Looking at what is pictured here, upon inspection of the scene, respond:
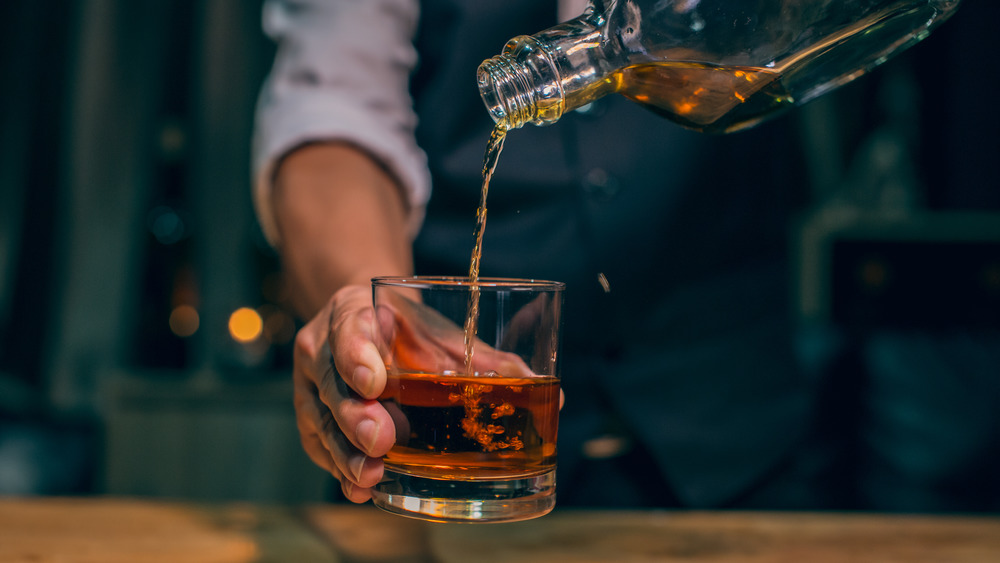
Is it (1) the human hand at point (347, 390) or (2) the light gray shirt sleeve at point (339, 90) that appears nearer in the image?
(1) the human hand at point (347, 390)

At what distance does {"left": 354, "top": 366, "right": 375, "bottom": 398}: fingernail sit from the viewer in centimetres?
57

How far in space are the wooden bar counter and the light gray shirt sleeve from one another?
425 millimetres

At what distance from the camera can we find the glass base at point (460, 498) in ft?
1.93

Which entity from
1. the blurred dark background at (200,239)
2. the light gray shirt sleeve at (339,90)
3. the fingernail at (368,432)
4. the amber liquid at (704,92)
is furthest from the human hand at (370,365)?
the blurred dark background at (200,239)

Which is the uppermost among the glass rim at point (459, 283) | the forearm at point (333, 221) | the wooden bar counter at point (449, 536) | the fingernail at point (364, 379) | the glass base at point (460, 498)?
the forearm at point (333, 221)

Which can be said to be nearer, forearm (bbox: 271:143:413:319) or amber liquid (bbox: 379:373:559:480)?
amber liquid (bbox: 379:373:559:480)

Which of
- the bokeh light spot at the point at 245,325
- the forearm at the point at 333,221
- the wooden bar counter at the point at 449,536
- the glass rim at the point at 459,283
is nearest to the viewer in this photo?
the glass rim at the point at 459,283

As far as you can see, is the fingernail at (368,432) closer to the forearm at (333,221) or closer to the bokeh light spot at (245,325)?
the forearm at (333,221)

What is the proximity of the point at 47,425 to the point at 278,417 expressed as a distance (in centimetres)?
65

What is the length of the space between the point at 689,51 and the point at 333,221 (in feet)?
1.68

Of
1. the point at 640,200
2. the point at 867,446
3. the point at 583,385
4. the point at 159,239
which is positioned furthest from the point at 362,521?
the point at 159,239

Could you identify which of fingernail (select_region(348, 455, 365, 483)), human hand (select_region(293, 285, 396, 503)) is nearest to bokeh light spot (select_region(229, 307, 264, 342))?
human hand (select_region(293, 285, 396, 503))

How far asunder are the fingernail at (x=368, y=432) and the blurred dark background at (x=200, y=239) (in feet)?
5.99

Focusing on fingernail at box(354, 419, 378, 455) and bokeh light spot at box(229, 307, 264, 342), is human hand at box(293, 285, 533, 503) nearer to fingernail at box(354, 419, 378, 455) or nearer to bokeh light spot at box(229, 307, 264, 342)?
fingernail at box(354, 419, 378, 455)
